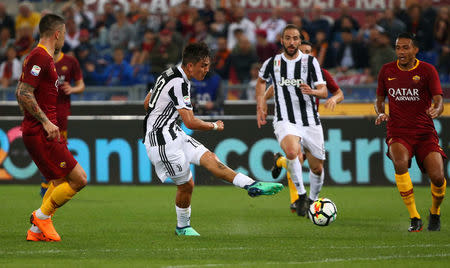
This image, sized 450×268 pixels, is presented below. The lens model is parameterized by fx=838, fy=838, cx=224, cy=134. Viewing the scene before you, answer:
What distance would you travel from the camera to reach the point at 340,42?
1853cm

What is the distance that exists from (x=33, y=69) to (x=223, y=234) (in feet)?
8.67

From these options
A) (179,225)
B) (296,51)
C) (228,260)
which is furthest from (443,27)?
(228,260)

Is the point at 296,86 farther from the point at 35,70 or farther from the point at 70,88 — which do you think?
the point at 35,70

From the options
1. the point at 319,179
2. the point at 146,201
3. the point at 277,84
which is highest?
the point at 277,84

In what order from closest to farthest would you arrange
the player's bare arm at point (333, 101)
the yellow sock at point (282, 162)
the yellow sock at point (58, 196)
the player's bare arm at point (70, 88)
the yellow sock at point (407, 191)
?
the yellow sock at point (58, 196) → the yellow sock at point (407, 191) → the player's bare arm at point (333, 101) → the yellow sock at point (282, 162) → the player's bare arm at point (70, 88)

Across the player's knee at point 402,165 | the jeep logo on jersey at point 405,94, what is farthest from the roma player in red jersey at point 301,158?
the player's knee at point 402,165

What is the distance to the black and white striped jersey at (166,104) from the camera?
320 inches

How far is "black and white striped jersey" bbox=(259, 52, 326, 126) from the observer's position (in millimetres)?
10664

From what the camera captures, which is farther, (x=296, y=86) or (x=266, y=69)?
(x=266, y=69)

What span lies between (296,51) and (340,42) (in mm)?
8065

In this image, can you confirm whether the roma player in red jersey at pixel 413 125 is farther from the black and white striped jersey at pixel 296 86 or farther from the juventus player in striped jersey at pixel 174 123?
the juventus player in striped jersey at pixel 174 123

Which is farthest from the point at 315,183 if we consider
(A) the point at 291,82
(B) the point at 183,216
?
(B) the point at 183,216

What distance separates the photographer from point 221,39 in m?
18.0

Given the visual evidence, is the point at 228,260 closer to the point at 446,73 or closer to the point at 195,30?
the point at 446,73
